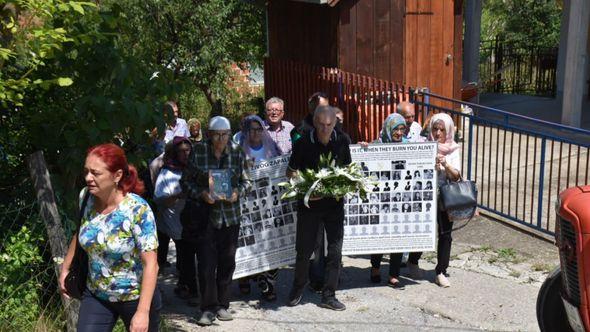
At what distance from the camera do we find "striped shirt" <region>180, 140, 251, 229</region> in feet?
20.5

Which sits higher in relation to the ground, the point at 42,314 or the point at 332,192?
the point at 332,192

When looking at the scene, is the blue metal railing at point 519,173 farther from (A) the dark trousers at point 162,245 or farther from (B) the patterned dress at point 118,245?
(B) the patterned dress at point 118,245

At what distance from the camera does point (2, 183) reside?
6516mm

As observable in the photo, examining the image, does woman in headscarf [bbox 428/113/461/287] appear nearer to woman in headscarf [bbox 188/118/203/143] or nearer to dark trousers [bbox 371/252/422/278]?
dark trousers [bbox 371/252/422/278]

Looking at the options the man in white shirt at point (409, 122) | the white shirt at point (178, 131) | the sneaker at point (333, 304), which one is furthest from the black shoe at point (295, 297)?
the white shirt at point (178, 131)

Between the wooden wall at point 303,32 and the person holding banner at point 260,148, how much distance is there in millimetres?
6523

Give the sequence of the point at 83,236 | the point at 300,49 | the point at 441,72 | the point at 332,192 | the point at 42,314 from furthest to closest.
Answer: the point at 300,49, the point at 441,72, the point at 332,192, the point at 42,314, the point at 83,236

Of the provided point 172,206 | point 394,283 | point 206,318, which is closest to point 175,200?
point 172,206

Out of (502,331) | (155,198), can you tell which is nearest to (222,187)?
(155,198)

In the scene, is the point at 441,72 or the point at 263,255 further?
the point at 441,72

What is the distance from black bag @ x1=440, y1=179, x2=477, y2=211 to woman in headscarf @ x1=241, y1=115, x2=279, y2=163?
1602mm

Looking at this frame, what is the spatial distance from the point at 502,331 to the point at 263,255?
2169 mm

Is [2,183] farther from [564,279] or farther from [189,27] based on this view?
[189,27]

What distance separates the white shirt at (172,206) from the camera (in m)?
6.68
